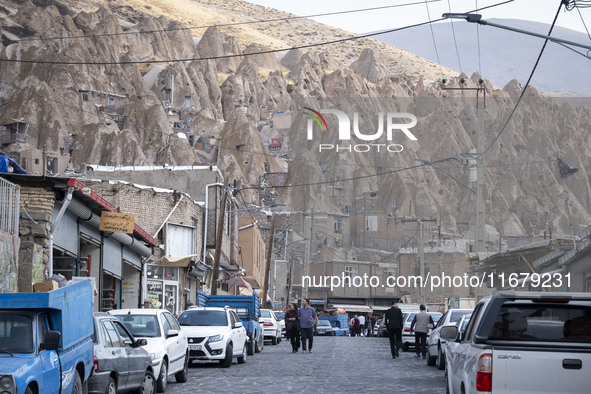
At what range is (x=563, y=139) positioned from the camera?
17375cm

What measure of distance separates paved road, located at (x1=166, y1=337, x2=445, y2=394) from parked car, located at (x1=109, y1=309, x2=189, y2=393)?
0.32 metres

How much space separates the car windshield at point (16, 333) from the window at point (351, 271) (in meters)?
88.2

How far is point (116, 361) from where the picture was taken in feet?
40.9

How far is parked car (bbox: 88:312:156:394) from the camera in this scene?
11.9 m

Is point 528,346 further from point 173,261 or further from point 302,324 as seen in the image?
point 173,261

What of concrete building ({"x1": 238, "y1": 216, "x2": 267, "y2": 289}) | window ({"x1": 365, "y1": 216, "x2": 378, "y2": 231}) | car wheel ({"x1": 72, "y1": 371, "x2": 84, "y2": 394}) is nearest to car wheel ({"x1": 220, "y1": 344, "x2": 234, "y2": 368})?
car wheel ({"x1": 72, "y1": 371, "x2": 84, "y2": 394})

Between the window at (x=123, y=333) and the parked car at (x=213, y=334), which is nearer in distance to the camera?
the window at (x=123, y=333)

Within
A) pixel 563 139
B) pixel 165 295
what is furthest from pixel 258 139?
pixel 165 295

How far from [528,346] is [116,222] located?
15.6 metres

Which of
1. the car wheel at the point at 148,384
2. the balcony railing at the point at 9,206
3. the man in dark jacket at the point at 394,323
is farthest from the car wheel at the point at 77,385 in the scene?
the man in dark jacket at the point at 394,323

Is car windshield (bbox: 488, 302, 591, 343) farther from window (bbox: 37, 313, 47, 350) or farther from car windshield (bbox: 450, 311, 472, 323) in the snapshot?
car windshield (bbox: 450, 311, 472, 323)

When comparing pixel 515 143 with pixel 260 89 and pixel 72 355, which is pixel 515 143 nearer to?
pixel 260 89

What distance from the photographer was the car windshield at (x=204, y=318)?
21.8 meters

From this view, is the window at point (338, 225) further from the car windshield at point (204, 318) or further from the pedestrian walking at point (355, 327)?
the car windshield at point (204, 318)
